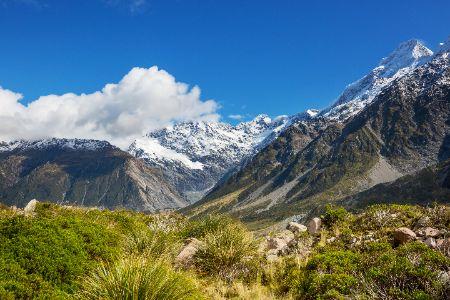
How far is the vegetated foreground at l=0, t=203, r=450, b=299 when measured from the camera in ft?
36.0

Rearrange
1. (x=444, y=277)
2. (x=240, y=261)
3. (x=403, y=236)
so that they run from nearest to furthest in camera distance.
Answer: (x=444, y=277), (x=403, y=236), (x=240, y=261)

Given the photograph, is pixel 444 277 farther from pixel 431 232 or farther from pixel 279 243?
pixel 279 243

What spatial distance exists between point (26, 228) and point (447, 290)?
38.9ft

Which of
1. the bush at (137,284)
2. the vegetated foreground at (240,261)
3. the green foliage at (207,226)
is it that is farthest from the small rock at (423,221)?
the bush at (137,284)

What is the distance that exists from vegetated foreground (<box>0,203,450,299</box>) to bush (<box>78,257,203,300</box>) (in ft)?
0.08

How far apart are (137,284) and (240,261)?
26.1 feet

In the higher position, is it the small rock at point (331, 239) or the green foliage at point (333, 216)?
the green foliage at point (333, 216)

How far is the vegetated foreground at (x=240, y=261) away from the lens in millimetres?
10969

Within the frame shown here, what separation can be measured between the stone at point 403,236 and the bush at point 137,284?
28.0ft

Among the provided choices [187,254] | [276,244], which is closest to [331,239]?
[276,244]

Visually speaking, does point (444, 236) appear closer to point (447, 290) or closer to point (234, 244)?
point (447, 290)

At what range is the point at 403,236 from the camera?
641 inches

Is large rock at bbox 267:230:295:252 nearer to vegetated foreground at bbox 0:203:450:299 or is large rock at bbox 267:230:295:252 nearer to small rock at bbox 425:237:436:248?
vegetated foreground at bbox 0:203:450:299

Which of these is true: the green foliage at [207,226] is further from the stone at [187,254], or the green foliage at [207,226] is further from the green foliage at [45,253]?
the green foliage at [45,253]
